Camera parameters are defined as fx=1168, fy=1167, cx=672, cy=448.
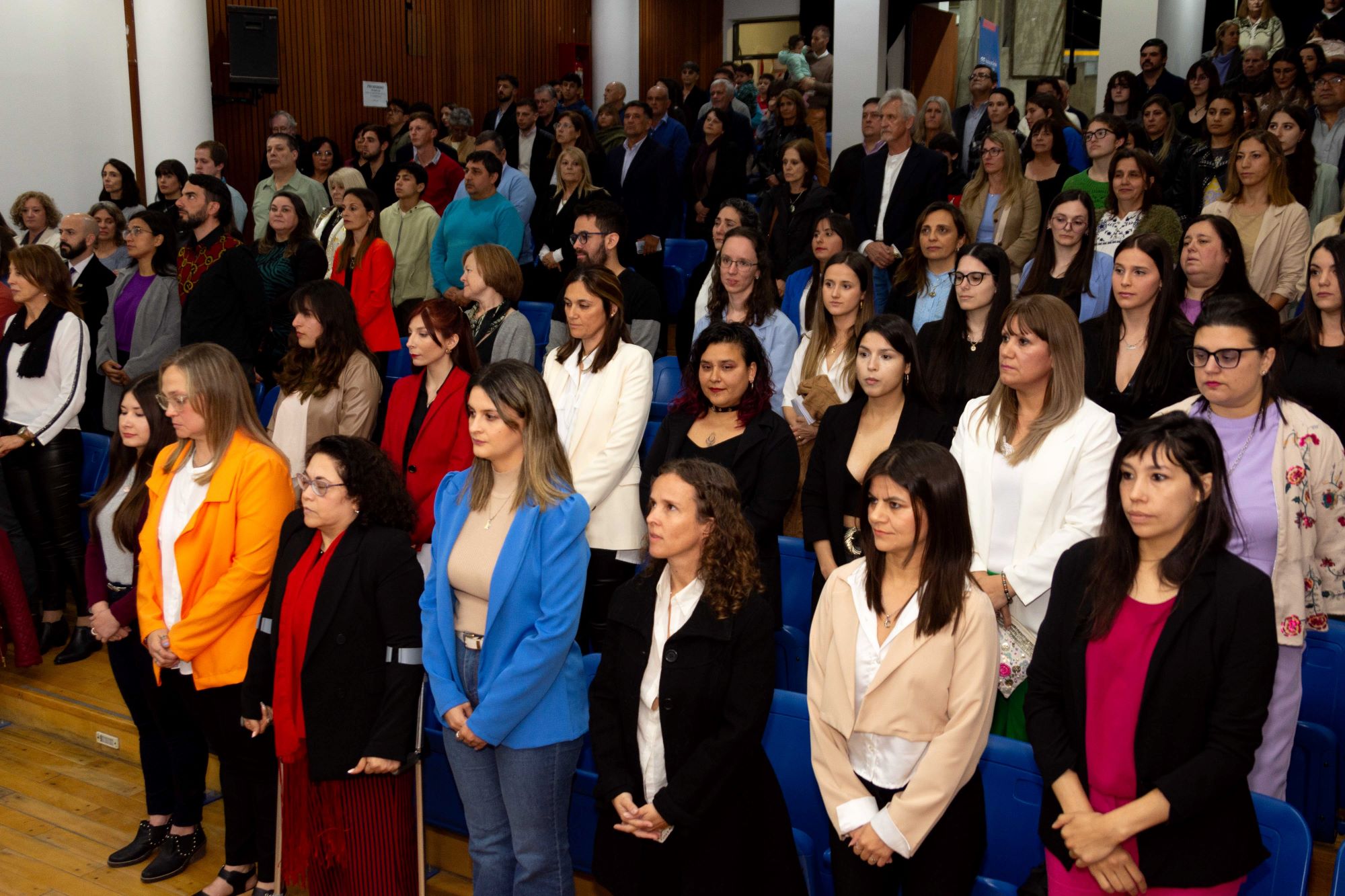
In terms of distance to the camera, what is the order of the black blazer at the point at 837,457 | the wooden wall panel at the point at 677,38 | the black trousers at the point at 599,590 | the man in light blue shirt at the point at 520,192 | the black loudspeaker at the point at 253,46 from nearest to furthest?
the black blazer at the point at 837,457, the black trousers at the point at 599,590, the man in light blue shirt at the point at 520,192, the black loudspeaker at the point at 253,46, the wooden wall panel at the point at 677,38

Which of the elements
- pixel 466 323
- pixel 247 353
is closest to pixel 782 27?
pixel 247 353

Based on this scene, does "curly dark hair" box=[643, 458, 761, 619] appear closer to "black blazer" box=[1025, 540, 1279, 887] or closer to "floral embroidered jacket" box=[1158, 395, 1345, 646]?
"black blazer" box=[1025, 540, 1279, 887]

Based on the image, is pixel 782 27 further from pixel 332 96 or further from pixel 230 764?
pixel 230 764

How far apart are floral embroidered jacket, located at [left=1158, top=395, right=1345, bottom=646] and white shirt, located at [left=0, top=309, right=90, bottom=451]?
150 inches

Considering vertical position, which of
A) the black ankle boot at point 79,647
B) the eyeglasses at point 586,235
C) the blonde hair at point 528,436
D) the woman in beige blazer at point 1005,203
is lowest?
the black ankle boot at point 79,647

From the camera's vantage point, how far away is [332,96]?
9.62 meters

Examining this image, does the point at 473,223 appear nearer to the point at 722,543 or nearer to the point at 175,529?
the point at 175,529

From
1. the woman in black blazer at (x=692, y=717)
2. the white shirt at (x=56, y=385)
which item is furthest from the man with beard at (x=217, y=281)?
the woman in black blazer at (x=692, y=717)

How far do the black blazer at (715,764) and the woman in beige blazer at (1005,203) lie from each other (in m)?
3.04

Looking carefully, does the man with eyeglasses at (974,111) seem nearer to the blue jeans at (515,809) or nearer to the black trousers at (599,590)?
the black trousers at (599,590)

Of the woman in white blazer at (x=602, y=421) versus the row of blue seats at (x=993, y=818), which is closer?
the row of blue seats at (x=993, y=818)

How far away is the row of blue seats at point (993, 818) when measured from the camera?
2023 millimetres

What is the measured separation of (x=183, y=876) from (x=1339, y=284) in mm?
3505

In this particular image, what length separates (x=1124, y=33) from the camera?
8.31 meters
